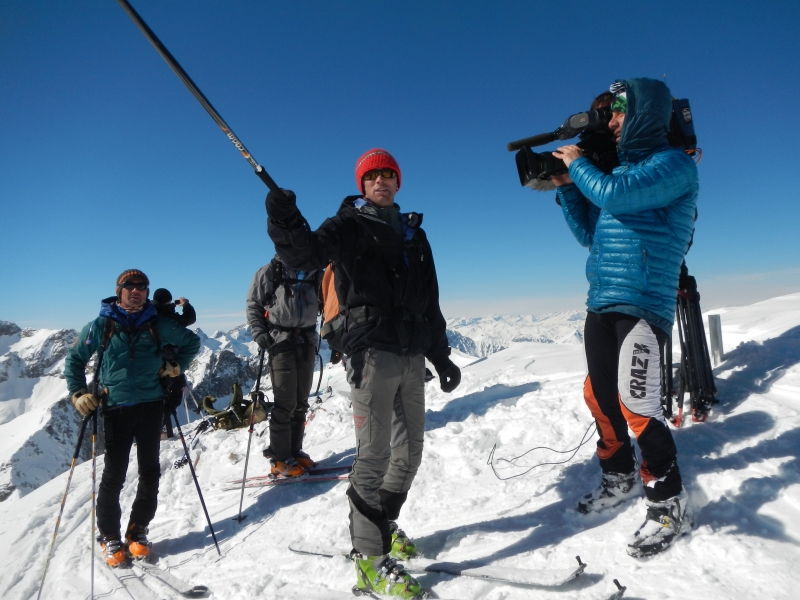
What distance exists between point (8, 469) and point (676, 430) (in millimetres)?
150478

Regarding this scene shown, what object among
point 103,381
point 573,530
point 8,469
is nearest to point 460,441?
point 573,530

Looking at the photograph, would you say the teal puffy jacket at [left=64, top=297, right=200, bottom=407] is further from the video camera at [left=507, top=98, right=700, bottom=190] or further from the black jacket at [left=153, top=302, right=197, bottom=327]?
the video camera at [left=507, top=98, right=700, bottom=190]

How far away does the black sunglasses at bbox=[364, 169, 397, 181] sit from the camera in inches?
123

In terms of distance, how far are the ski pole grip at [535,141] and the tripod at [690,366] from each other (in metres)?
2.53

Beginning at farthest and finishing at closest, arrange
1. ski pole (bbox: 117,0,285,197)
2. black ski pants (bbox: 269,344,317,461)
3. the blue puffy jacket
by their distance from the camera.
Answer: black ski pants (bbox: 269,344,317,461) < the blue puffy jacket < ski pole (bbox: 117,0,285,197)

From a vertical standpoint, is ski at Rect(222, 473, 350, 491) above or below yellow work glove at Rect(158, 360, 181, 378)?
below

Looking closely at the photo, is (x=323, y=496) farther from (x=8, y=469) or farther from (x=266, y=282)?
(x=8, y=469)

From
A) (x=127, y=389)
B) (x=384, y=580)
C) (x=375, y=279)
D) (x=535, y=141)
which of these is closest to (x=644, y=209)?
(x=535, y=141)

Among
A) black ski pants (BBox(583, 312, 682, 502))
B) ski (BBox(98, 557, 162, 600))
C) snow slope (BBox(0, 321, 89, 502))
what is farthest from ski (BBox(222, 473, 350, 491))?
snow slope (BBox(0, 321, 89, 502))

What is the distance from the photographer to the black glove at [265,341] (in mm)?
5742

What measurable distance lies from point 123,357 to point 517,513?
409cm

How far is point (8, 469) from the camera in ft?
350

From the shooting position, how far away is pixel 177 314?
193 inches

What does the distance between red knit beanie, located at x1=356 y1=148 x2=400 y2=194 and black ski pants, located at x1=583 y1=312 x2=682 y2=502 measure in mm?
1871
